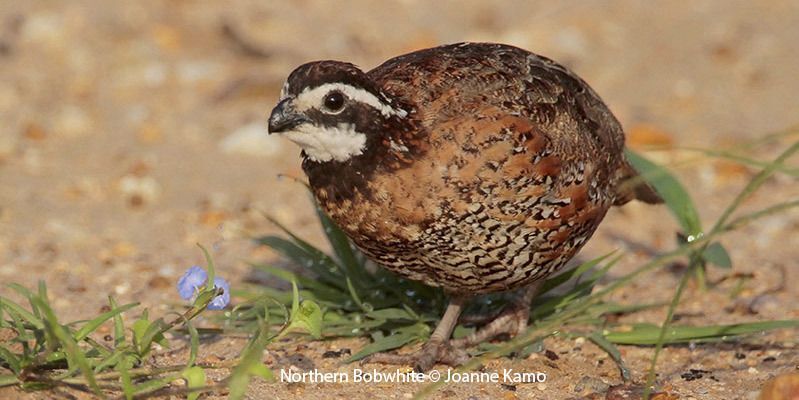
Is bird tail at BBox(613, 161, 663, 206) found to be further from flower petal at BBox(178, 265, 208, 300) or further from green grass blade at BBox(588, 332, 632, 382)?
flower petal at BBox(178, 265, 208, 300)

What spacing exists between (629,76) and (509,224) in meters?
5.01

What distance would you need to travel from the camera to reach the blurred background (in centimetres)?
697

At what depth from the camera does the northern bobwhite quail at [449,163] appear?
4371 mm

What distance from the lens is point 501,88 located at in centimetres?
468

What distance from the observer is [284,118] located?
14.1 feet

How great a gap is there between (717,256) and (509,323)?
42.7 inches

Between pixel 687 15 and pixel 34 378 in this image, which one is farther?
pixel 687 15

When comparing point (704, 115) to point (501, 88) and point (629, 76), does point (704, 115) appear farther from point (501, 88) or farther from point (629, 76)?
point (501, 88)

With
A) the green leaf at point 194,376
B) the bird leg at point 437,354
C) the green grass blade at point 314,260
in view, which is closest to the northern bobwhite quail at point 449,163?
the bird leg at point 437,354

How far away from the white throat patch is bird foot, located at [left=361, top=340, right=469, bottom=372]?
3.29 feet

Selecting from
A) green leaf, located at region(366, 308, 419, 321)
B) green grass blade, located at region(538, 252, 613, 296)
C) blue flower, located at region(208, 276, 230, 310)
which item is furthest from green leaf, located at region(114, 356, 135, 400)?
green grass blade, located at region(538, 252, 613, 296)

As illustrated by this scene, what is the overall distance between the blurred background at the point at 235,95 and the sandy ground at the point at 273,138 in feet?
0.06

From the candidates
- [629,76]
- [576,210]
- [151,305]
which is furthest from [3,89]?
[576,210]

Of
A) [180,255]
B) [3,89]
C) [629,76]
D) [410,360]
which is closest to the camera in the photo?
[410,360]
